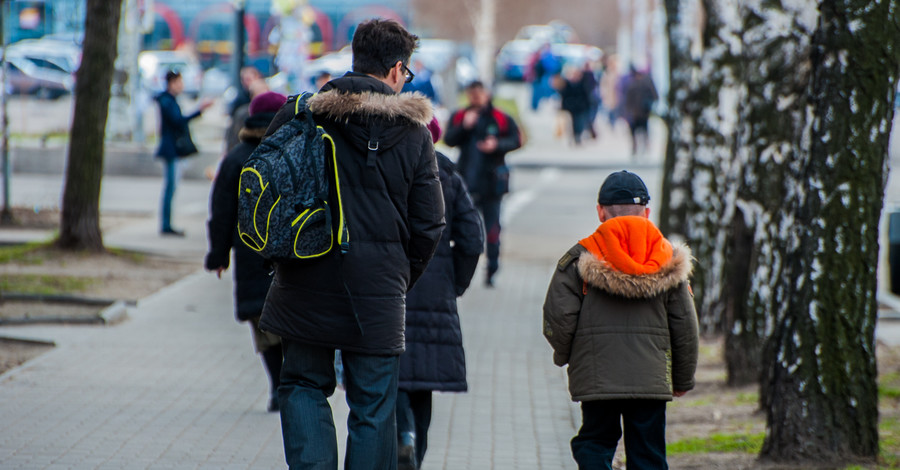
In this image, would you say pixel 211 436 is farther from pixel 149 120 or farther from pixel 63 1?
pixel 149 120

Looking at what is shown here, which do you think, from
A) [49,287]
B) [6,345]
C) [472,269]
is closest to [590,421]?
[472,269]

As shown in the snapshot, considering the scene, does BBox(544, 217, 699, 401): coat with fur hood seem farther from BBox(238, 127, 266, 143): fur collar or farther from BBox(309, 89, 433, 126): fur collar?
BBox(238, 127, 266, 143): fur collar

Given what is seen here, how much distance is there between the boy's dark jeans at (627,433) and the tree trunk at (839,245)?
46.8 inches

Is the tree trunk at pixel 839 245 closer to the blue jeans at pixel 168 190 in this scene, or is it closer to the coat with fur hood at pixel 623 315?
the coat with fur hood at pixel 623 315

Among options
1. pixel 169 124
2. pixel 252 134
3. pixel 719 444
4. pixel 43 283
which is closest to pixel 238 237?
pixel 252 134

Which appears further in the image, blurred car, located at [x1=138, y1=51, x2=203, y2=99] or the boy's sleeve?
blurred car, located at [x1=138, y1=51, x2=203, y2=99]

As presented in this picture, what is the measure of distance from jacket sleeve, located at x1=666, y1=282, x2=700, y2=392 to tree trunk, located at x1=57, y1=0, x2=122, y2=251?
8.39 m

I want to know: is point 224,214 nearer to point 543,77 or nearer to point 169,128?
point 169,128

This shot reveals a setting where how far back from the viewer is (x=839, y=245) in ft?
18.2

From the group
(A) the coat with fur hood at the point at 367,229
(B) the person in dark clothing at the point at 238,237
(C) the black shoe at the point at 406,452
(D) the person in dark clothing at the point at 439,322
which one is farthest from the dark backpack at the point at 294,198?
(B) the person in dark clothing at the point at 238,237

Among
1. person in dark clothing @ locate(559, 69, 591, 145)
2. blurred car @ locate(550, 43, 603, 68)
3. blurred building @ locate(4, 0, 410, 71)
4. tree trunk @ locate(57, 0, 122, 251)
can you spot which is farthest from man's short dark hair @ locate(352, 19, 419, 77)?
blurred building @ locate(4, 0, 410, 71)

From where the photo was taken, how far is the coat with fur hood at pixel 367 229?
4078 millimetres

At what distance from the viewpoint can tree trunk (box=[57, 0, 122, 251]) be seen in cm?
1183

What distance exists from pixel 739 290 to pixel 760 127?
3.50 feet
